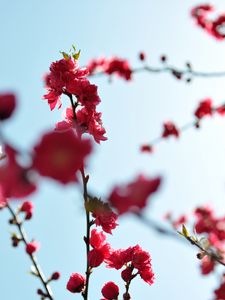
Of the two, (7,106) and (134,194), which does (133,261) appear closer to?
(134,194)

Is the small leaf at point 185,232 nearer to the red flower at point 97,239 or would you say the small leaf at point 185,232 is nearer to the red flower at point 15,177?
the red flower at point 97,239

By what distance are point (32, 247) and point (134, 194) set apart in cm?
136

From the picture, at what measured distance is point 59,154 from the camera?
1.00 metres

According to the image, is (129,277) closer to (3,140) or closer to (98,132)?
(98,132)

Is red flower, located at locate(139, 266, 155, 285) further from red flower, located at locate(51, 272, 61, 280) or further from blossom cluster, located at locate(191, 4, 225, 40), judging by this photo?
blossom cluster, located at locate(191, 4, 225, 40)

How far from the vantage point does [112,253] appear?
2.50 meters

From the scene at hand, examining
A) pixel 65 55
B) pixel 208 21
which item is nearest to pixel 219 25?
pixel 208 21

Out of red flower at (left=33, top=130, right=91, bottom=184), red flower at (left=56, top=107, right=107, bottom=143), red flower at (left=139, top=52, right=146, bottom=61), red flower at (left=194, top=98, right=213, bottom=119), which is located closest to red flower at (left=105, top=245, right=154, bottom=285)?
red flower at (left=56, top=107, right=107, bottom=143)

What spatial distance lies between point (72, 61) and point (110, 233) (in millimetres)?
1056

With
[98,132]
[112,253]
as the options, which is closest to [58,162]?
[98,132]

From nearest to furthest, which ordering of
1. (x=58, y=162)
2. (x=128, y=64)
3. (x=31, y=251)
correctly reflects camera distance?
(x=58, y=162)
(x=31, y=251)
(x=128, y=64)

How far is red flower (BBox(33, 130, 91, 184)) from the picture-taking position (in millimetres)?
980

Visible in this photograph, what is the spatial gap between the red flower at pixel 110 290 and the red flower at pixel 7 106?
1.67 metres

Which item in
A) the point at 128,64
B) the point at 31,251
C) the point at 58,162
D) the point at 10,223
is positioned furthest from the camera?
the point at 128,64
